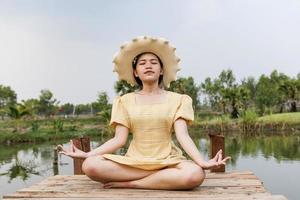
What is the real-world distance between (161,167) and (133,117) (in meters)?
0.44

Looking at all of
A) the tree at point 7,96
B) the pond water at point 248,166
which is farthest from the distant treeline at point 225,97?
the pond water at point 248,166

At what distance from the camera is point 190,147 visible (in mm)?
3064

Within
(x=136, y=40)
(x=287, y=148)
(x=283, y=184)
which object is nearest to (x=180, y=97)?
(x=136, y=40)

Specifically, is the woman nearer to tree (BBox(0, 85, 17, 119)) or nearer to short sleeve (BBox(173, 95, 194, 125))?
short sleeve (BBox(173, 95, 194, 125))

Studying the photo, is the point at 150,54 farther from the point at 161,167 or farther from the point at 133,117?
the point at 161,167

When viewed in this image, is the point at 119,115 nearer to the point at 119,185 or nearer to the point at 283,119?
the point at 119,185

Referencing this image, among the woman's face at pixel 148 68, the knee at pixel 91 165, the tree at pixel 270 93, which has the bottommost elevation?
the knee at pixel 91 165

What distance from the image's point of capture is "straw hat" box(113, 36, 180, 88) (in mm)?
3248

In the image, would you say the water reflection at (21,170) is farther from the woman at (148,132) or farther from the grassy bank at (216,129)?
the woman at (148,132)

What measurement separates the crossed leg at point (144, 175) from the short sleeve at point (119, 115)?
1.21ft

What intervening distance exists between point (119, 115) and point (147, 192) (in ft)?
2.14

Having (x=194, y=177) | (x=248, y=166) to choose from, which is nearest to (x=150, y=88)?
(x=194, y=177)

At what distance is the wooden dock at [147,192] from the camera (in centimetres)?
273

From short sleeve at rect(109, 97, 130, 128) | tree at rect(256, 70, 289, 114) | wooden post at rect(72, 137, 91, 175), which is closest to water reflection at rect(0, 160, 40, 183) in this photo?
wooden post at rect(72, 137, 91, 175)
